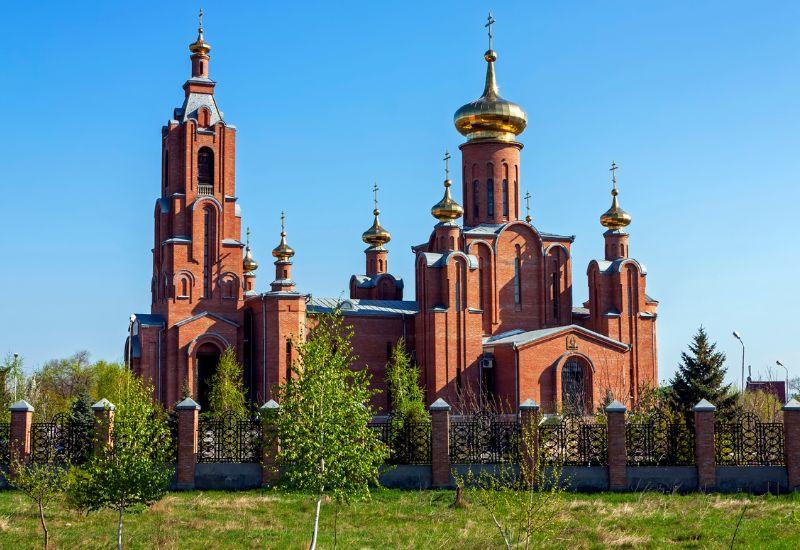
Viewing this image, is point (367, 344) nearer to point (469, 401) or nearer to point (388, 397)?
point (388, 397)

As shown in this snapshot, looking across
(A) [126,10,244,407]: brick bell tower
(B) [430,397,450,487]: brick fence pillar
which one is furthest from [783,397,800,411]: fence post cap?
(A) [126,10,244,407]: brick bell tower

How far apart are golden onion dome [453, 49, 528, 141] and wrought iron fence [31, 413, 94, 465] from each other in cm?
2162

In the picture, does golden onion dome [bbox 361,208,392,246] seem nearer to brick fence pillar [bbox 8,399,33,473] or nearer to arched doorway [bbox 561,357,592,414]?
arched doorway [bbox 561,357,592,414]

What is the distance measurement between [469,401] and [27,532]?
19.9 m

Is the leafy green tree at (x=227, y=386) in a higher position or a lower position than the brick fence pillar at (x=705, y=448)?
higher

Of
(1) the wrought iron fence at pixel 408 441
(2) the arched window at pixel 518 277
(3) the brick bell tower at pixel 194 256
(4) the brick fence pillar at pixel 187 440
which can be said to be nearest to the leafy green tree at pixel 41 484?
(4) the brick fence pillar at pixel 187 440

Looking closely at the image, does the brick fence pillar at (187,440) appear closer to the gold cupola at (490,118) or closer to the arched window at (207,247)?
the arched window at (207,247)

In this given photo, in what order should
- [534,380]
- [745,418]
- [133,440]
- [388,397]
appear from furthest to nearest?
1. [388,397]
2. [534,380]
3. [745,418]
4. [133,440]

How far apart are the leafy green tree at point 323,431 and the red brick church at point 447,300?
56.5ft

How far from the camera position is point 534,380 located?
32.9 m

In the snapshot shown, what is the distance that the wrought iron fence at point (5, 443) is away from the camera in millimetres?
19172

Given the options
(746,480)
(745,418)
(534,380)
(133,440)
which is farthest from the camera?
(534,380)

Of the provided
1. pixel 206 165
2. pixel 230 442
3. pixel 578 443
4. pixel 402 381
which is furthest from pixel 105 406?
pixel 206 165

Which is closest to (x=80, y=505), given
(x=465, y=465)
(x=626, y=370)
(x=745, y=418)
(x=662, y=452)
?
(x=465, y=465)
